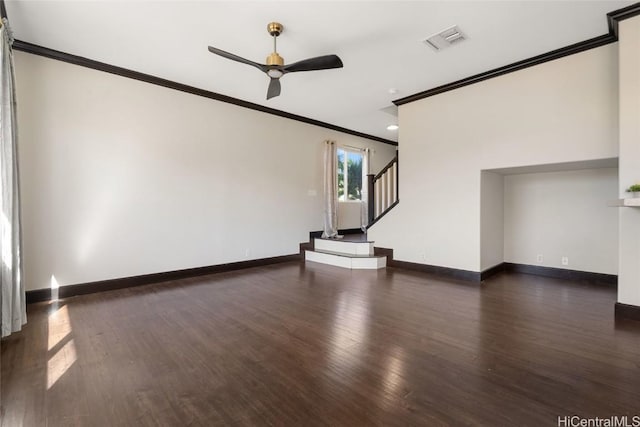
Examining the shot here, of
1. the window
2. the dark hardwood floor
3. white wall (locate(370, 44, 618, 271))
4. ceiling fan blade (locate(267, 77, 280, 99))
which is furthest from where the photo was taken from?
the window

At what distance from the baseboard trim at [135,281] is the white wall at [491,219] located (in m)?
3.97

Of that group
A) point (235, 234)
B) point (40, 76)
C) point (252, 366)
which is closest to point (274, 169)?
point (235, 234)

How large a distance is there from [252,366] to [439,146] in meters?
4.51

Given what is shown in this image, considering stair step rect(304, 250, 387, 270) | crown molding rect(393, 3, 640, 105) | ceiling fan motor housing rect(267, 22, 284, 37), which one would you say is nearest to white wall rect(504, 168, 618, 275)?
crown molding rect(393, 3, 640, 105)

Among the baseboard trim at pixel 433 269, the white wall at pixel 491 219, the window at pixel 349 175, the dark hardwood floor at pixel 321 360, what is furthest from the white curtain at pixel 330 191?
the white wall at pixel 491 219

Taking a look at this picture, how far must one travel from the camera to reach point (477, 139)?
459 centimetres

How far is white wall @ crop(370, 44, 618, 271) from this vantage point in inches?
142

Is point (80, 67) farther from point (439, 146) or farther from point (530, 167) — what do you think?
point (530, 167)

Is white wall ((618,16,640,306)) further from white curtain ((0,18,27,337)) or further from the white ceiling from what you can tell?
white curtain ((0,18,27,337))

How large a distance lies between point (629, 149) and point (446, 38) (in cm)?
227

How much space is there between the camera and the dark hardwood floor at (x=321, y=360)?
1707mm

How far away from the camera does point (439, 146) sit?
5047 millimetres

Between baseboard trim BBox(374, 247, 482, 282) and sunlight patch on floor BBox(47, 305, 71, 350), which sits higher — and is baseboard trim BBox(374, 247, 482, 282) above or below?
above

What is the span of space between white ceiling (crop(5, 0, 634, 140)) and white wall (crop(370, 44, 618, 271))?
0.41 m
